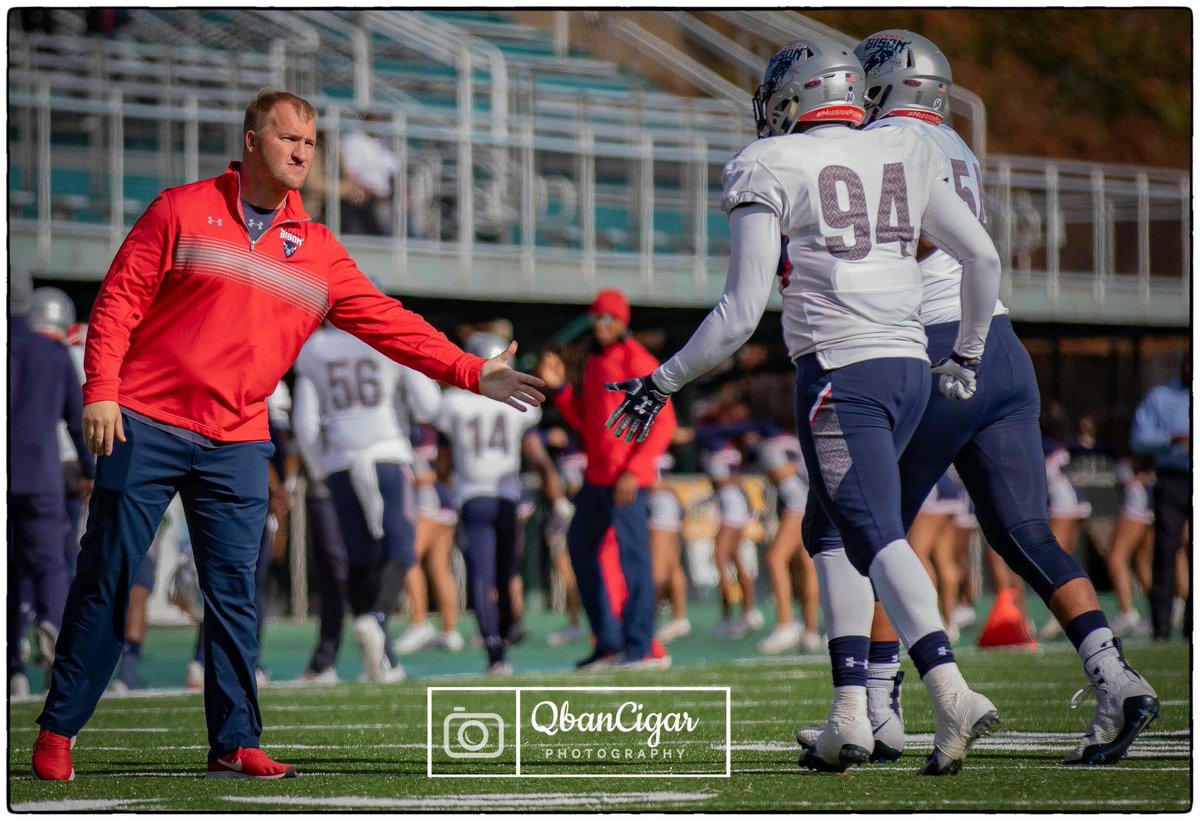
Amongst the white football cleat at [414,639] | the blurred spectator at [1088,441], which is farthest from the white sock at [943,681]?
the blurred spectator at [1088,441]

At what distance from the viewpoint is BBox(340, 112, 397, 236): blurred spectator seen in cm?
1366

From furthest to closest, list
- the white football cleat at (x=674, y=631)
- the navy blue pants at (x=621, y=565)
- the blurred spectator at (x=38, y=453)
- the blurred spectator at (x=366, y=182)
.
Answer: the blurred spectator at (x=366, y=182)
the white football cleat at (x=674, y=631)
the navy blue pants at (x=621, y=565)
the blurred spectator at (x=38, y=453)

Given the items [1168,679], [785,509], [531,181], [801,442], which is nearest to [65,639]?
[801,442]

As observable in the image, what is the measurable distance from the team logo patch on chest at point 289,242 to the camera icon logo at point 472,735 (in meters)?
1.41

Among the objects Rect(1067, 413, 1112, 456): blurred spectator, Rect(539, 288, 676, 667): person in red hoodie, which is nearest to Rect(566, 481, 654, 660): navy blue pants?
Rect(539, 288, 676, 667): person in red hoodie

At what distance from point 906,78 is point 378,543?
4329 mm

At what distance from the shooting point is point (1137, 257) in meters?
14.5

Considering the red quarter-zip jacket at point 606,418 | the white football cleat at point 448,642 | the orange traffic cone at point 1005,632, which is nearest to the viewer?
the red quarter-zip jacket at point 606,418

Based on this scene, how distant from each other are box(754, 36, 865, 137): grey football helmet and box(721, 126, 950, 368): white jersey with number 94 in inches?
3.9

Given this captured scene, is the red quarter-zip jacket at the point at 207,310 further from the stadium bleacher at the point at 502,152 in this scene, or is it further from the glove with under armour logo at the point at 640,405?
the stadium bleacher at the point at 502,152

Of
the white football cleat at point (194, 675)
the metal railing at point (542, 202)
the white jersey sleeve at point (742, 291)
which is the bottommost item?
the white football cleat at point (194, 675)

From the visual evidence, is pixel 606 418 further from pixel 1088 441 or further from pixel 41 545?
pixel 1088 441

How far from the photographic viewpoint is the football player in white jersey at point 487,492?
395 inches

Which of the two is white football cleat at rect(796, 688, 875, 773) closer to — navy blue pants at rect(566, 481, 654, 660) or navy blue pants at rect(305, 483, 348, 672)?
navy blue pants at rect(305, 483, 348, 672)
